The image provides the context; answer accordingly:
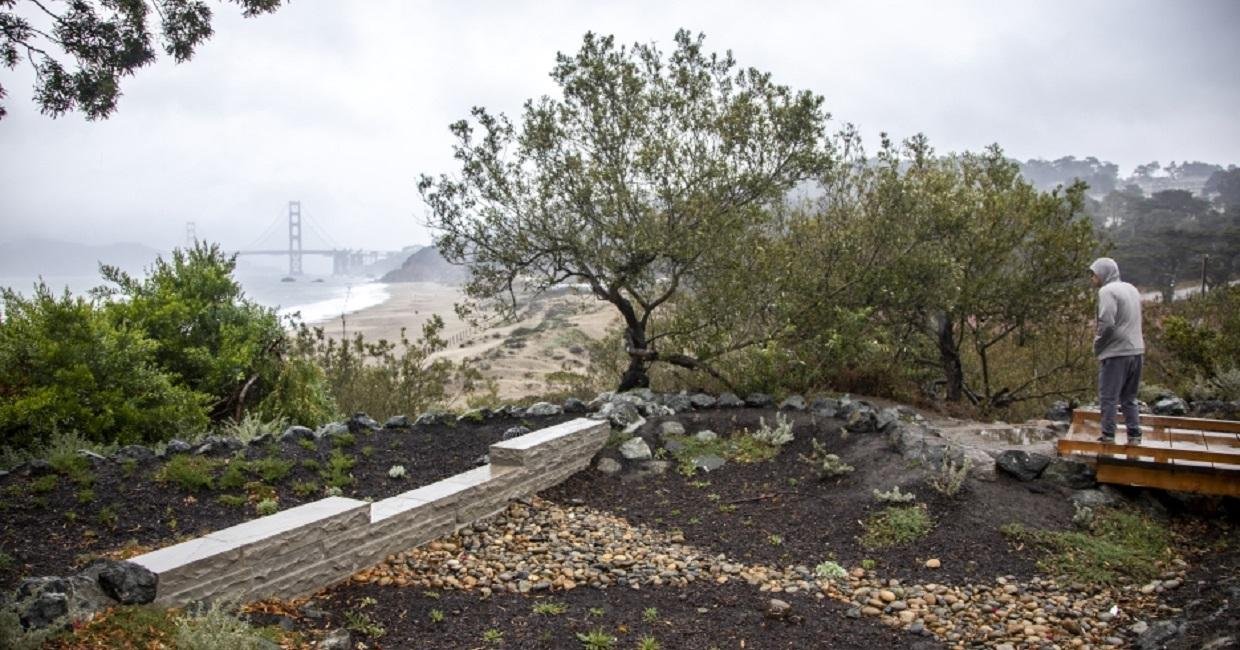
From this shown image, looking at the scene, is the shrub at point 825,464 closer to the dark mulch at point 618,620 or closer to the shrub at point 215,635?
the dark mulch at point 618,620

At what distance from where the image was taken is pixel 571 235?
9.74 m

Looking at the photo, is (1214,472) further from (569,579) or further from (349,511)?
(349,511)

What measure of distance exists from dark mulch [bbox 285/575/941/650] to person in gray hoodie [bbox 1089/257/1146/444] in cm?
313

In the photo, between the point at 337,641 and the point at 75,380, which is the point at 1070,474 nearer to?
the point at 337,641

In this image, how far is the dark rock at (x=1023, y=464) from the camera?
640cm

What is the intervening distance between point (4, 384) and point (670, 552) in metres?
6.13

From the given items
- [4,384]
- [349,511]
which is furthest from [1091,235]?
[4,384]

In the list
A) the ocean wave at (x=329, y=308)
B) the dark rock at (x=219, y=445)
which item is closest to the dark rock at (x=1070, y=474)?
the dark rock at (x=219, y=445)

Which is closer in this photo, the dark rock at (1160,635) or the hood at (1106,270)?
the dark rock at (1160,635)

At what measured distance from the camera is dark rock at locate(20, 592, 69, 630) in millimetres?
3514

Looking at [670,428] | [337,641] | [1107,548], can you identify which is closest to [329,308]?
[670,428]

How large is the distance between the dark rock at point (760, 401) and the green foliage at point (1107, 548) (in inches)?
136

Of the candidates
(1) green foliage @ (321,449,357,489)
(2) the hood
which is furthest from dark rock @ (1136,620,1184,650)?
(1) green foliage @ (321,449,357,489)

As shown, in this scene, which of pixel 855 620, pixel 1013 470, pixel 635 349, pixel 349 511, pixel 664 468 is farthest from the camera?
pixel 635 349
